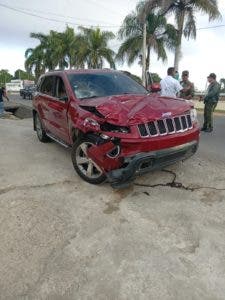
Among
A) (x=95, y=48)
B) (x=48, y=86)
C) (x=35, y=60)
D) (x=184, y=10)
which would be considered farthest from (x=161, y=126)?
(x=35, y=60)

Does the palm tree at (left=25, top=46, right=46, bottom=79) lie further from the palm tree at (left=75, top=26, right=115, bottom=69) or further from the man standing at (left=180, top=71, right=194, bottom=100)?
the man standing at (left=180, top=71, right=194, bottom=100)

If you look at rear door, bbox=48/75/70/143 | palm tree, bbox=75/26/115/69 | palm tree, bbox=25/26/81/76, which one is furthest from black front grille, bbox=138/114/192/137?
palm tree, bbox=25/26/81/76

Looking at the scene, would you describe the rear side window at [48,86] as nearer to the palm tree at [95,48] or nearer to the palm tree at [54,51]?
the palm tree at [95,48]

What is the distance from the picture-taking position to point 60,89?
6047 mm

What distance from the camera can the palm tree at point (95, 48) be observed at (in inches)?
1312

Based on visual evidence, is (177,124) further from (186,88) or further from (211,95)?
(211,95)

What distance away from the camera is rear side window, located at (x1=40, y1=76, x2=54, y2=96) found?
655 cm

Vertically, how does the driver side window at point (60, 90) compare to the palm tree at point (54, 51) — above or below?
below

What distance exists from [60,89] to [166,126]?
94.4 inches

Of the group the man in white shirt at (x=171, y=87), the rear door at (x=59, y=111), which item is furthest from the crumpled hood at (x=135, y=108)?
the man in white shirt at (x=171, y=87)

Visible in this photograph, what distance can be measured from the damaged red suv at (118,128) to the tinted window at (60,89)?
2 centimetres

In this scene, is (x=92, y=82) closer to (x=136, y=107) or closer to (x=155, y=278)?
(x=136, y=107)

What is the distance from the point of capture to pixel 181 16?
2495cm

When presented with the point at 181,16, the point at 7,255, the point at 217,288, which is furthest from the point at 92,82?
the point at 181,16
